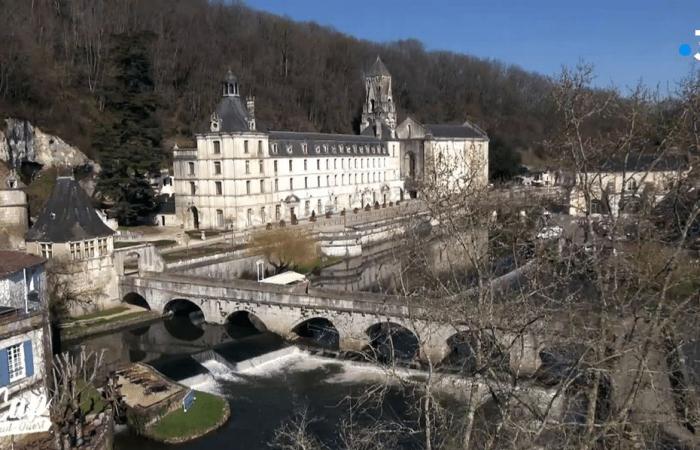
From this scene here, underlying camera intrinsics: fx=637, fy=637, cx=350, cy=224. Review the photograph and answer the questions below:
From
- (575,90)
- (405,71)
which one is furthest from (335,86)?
(575,90)

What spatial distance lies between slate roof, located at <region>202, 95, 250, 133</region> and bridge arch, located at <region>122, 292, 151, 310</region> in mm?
17453

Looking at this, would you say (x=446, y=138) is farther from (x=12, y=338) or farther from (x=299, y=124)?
(x=12, y=338)

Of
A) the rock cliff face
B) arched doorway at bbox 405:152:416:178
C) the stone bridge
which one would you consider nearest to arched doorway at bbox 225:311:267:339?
the stone bridge

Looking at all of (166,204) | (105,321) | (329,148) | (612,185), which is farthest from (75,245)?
(329,148)

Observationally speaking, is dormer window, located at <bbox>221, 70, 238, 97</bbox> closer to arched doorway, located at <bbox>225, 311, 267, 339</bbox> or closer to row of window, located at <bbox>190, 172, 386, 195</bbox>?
row of window, located at <bbox>190, 172, 386, 195</bbox>

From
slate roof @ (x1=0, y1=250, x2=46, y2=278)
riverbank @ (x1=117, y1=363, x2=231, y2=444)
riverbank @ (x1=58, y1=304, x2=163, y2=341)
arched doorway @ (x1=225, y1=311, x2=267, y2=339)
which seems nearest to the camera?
riverbank @ (x1=117, y1=363, x2=231, y2=444)

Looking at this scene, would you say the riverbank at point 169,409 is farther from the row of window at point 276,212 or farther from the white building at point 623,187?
the row of window at point 276,212

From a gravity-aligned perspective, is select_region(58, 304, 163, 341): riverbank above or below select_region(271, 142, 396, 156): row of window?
below

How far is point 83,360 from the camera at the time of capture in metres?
17.3

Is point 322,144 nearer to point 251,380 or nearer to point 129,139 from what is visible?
point 129,139

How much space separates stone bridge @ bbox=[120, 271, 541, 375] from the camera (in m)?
21.9

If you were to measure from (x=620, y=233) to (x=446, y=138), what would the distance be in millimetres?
60796

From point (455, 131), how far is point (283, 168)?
28.3m

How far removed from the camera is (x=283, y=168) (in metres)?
49.8
